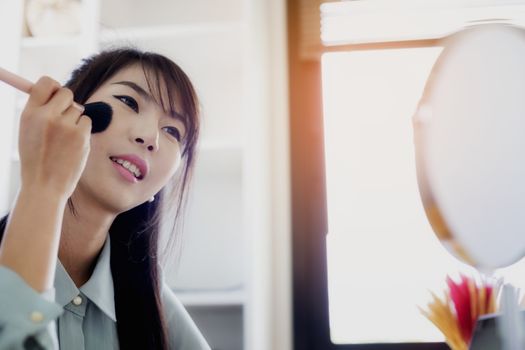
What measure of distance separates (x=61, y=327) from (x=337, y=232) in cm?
80

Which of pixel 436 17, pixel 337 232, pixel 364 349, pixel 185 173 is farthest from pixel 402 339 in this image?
pixel 436 17

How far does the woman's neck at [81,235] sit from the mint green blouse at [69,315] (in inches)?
0.9

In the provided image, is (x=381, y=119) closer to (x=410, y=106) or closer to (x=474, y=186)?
(x=410, y=106)

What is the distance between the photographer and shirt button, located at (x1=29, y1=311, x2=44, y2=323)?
41cm

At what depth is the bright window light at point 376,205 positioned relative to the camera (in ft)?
3.92

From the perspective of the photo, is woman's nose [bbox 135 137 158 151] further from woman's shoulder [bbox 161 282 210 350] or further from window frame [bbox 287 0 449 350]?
window frame [bbox 287 0 449 350]

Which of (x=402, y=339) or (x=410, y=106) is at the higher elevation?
(x=410, y=106)

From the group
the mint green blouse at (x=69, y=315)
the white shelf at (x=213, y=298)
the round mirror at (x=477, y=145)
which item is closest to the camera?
the mint green blouse at (x=69, y=315)

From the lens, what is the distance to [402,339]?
118 cm

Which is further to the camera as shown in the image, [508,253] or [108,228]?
[108,228]

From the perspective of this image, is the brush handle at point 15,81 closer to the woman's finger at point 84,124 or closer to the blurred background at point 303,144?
the woman's finger at point 84,124

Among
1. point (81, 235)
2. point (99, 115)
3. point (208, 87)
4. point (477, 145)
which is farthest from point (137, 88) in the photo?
point (208, 87)

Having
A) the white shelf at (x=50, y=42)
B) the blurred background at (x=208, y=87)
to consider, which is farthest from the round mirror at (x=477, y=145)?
the white shelf at (x=50, y=42)

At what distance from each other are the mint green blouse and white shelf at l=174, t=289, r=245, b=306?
0.31 metres
